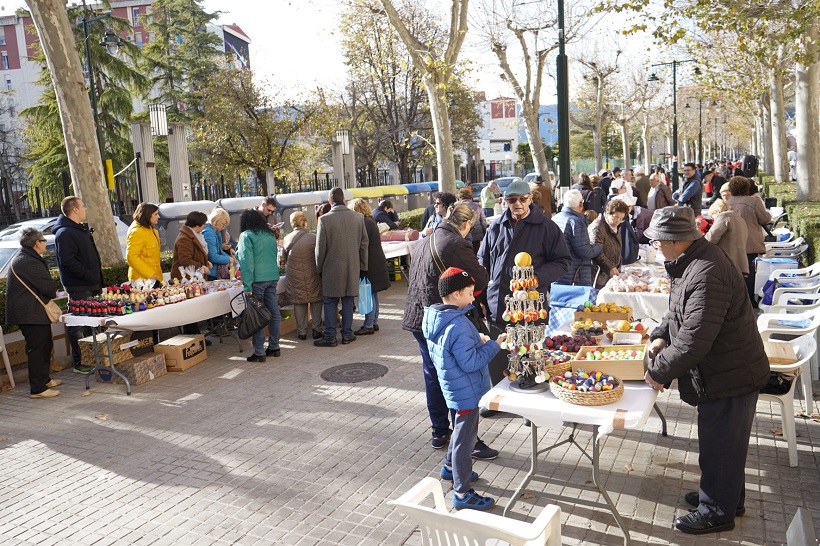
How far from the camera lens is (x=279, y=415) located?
6.88m

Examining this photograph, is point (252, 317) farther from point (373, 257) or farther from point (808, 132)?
point (808, 132)

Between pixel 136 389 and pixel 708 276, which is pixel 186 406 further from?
pixel 708 276

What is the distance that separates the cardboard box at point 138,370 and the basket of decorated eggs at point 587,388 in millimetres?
5832

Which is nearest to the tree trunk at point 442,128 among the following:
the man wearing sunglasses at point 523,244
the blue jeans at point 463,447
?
the man wearing sunglasses at point 523,244

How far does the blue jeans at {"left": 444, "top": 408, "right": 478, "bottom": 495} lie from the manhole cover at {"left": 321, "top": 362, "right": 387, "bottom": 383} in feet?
11.2

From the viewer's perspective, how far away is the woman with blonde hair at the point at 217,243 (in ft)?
31.6

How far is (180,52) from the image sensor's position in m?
42.8

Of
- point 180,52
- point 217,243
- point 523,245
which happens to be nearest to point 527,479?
point 523,245

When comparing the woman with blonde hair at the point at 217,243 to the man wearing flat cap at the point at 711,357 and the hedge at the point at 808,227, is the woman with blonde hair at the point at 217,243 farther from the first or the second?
the hedge at the point at 808,227

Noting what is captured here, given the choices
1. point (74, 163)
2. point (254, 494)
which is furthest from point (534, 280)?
point (74, 163)

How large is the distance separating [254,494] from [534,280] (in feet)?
8.84

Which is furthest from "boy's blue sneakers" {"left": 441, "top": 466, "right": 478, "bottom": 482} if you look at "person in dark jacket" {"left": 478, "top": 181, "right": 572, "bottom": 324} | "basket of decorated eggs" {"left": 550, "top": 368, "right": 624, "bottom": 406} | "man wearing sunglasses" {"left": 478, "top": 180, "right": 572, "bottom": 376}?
"person in dark jacket" {"left": 478, "top": 181, "right": 572, "bottom": 324}

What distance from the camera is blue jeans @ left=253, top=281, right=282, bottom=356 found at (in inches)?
341

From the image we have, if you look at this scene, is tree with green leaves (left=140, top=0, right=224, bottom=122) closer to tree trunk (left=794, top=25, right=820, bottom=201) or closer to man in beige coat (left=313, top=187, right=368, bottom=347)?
tree trunk (left=794, top=25, right=820, bottom=201)
